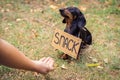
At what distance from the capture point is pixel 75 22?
2086 mm

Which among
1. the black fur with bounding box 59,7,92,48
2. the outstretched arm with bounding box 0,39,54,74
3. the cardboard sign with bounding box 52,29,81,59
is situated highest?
the outstretched arm with bounding box 0,39,54,74

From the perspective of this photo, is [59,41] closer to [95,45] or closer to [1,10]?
[95,45]

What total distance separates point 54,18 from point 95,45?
834 mm

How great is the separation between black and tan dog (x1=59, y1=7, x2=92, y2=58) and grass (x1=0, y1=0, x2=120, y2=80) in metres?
0.30

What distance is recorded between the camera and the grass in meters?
2.12

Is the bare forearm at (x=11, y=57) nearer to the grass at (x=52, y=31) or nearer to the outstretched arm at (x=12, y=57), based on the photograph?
the outstretched arm at (x=12, y=57)

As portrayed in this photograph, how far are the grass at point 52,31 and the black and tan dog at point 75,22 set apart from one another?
30cm

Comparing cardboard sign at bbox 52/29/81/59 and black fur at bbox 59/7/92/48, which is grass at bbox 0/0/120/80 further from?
black fur at bbox 59/7/92/48

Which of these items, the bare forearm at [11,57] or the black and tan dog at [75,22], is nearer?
the bare forearm at [11,57]

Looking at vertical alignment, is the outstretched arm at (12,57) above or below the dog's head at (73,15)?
above

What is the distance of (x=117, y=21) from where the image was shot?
10.2 feet

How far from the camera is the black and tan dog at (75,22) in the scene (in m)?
2.04

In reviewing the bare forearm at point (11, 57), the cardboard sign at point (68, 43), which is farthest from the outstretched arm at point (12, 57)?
the cardboard sign at point (68, 43)

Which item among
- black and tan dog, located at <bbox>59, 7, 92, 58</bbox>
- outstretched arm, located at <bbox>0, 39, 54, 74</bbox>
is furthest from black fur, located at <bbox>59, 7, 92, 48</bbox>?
outstretched arm, located at <bbox>0, 39, 54, 74</bbox>
